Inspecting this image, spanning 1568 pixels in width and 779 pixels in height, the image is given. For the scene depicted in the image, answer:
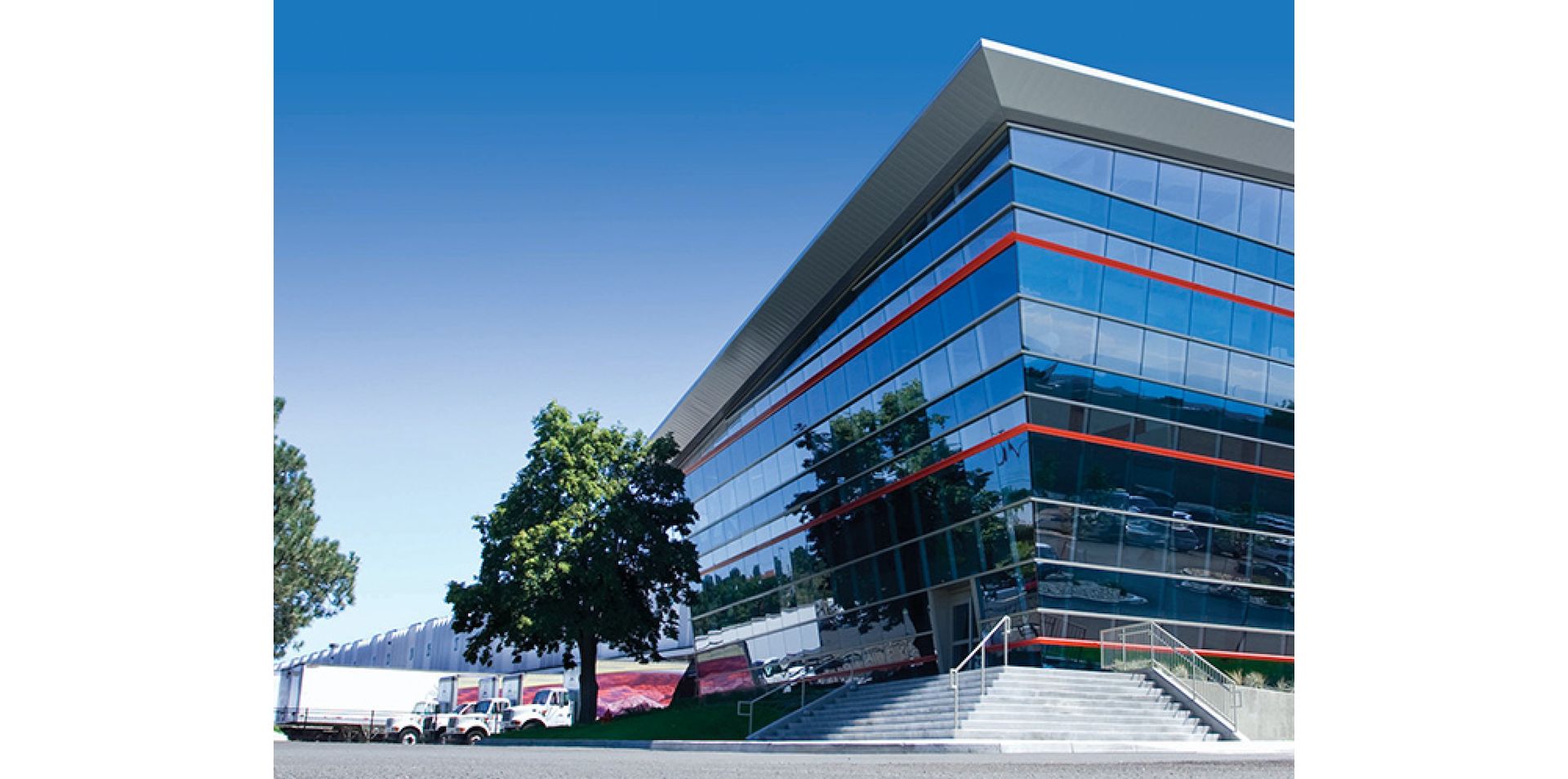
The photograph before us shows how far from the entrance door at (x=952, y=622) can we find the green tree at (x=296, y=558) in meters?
23.9

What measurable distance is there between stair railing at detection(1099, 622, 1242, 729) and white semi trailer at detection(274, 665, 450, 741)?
24457 mm

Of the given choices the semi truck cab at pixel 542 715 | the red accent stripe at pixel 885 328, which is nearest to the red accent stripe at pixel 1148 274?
the red accent stripe at pixel 885 328

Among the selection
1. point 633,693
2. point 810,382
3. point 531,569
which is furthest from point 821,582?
point 633,693

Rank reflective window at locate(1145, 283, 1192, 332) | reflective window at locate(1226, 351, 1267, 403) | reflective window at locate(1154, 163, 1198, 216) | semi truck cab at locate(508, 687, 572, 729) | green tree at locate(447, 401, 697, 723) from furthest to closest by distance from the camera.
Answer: semi truck cab at locate(508, 687, 572, 729) → green tree at locate(447, 401, 697, 723) → reflective window at locate(1226, 351, 1267, 403) → reflective window at locate(1154, 163, 1198, 216) → reflective window at locate(1145, 283, 1192, 332)

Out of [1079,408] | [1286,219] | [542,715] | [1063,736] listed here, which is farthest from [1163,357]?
[542,715]

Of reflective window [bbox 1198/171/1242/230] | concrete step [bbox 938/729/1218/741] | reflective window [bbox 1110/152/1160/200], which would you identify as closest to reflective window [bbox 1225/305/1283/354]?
reflective window [bbox 1198/171/1242/230]

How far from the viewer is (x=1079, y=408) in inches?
983

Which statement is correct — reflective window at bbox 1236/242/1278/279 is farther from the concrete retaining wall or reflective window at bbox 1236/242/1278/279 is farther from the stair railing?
the concrete retaining wall

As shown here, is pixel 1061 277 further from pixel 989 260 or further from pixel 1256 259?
pixel 1256 259

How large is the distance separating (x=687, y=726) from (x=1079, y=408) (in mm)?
15832

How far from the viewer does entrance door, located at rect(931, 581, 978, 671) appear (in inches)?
1065

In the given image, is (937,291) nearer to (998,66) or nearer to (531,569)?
(998,66)

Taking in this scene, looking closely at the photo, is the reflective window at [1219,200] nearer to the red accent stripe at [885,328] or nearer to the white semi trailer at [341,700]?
the red accent stripe at [885,328]

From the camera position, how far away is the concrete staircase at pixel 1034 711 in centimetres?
2070
